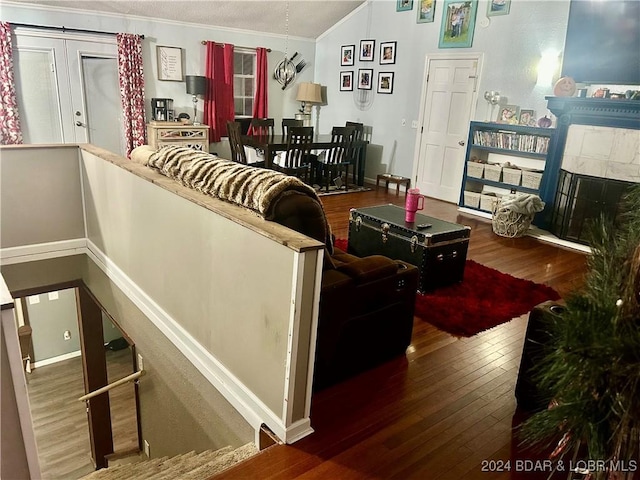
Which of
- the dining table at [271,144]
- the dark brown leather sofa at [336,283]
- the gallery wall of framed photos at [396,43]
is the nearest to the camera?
the dark brown leather sofa at [336,283]

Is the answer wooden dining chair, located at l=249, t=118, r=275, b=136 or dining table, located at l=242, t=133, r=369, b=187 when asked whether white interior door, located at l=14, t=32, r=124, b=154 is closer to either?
wooden dining chair, located at l=249, t=118, r=275, b=136

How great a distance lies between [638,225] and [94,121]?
7.07 m

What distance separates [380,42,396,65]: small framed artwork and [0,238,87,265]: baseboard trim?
504 centimetres

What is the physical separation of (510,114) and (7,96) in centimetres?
621

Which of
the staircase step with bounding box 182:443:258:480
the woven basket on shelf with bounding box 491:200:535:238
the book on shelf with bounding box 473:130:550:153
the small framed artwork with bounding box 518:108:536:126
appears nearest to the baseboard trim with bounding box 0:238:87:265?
the staircase step with bounding box 182:443:258:480

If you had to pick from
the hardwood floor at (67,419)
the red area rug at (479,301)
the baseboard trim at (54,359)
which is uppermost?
the red area rug at (479,301)

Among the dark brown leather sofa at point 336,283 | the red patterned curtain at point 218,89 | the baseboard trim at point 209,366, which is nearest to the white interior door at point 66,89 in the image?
the red patterned curtain at point 218,89

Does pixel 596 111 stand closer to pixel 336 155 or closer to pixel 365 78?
pixel 336 155

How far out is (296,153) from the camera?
21.1 ft

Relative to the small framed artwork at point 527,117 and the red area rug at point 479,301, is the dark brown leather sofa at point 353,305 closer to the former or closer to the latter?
the red area rug at point 479,301

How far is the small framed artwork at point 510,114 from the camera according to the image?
5707mm

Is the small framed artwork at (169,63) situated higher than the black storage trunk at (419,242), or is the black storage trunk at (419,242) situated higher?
the small framed artwork at (169,63)

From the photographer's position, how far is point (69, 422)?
6.16m

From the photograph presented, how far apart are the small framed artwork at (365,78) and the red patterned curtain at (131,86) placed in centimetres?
333
